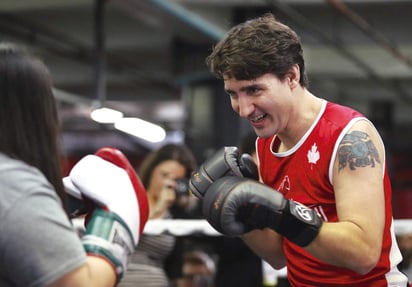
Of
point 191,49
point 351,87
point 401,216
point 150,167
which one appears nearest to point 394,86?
point 351,87

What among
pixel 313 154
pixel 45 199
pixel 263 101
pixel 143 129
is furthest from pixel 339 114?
pixel 143 129

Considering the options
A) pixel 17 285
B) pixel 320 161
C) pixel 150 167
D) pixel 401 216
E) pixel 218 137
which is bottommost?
pixel 401 216

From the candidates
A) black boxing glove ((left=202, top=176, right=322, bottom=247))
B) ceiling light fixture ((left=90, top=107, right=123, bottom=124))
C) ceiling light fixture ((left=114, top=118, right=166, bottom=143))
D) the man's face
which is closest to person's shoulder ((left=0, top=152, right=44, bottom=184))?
black boxing glove ((left=202, top=176, right=322, bottom=247))

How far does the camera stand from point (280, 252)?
2395 mm

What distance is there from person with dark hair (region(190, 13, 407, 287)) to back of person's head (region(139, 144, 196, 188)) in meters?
1.75

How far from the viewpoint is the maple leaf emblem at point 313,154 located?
2.14 metres

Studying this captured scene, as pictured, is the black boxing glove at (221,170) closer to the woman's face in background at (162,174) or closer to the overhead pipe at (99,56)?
the woman's face in background at (162,174)

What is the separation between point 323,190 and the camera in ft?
7.02

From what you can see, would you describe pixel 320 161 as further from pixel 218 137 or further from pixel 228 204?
pixel 218 137

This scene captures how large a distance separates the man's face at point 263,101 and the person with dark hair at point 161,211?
1734 millimetres

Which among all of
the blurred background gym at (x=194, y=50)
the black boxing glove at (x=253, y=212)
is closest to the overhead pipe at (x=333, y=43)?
the blurred background gym at (x=194, y=50)

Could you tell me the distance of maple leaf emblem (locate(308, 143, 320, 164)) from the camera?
7.02ft

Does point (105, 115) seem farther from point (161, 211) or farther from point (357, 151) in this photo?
point (357, 151)

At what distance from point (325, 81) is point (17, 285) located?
1179 cm
